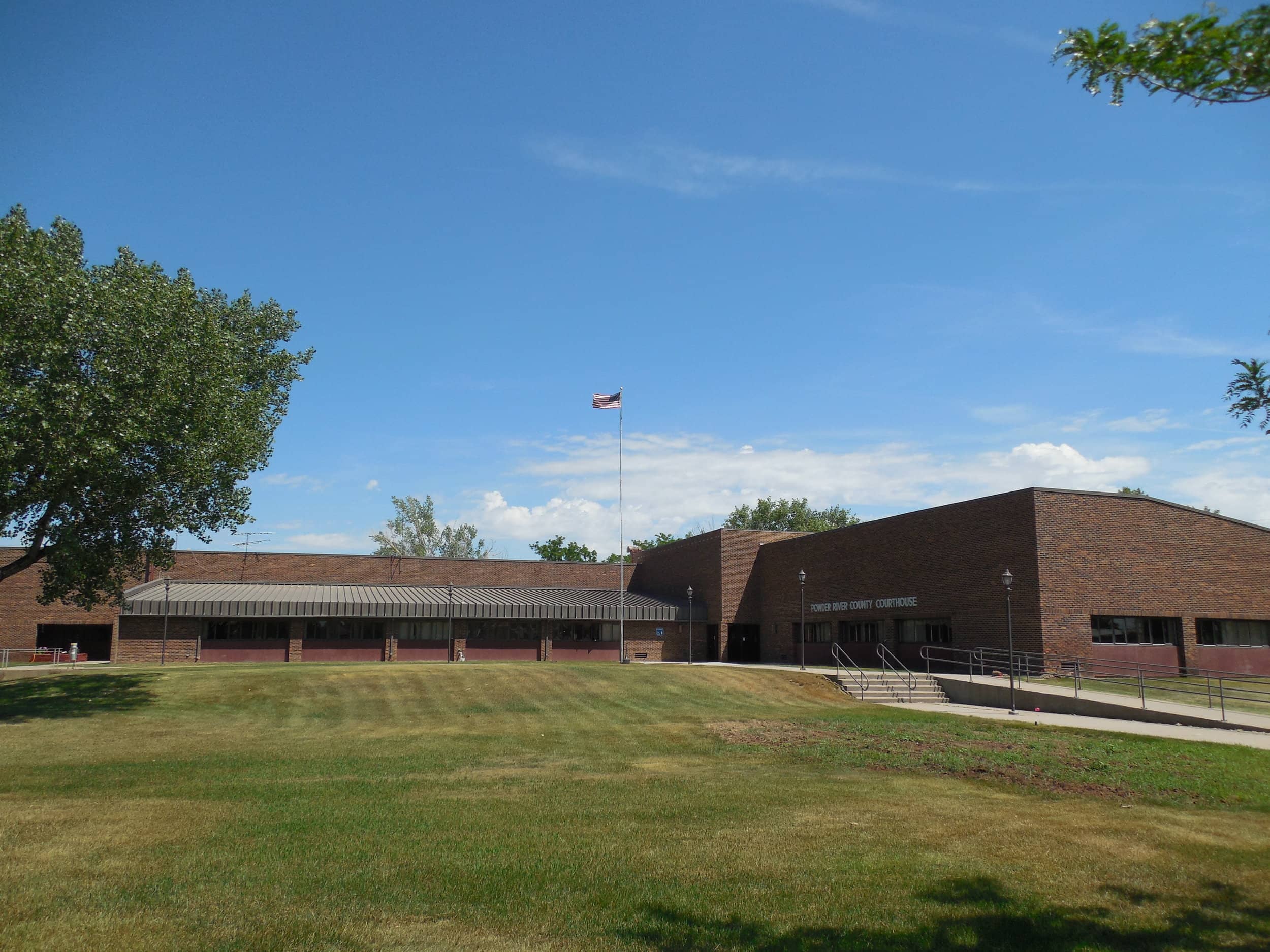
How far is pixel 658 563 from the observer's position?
63562 mm

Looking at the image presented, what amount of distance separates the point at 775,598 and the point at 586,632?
37.5 ft

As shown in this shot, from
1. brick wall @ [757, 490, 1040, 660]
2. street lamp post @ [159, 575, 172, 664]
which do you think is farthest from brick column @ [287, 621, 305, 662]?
brick wall @ [757, 490, 1040, 660]

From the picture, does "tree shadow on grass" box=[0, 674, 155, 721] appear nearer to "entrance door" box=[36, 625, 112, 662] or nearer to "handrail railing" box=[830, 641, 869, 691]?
"entrance door" box=[36, 625, 112, 662]

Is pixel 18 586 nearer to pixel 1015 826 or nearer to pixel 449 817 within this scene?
pixel 449 817

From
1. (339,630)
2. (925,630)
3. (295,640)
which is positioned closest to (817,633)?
(925,630)

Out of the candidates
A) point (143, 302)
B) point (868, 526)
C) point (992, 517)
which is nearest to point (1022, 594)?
point (992, 517)

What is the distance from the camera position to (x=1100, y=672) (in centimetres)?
3497

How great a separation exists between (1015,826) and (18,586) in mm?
52335

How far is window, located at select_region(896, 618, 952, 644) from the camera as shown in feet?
129

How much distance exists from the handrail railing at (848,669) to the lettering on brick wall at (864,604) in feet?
6.23

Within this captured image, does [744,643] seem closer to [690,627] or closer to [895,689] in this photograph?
[690,627]

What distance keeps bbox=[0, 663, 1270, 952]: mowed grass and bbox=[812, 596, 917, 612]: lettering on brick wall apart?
1958 cm

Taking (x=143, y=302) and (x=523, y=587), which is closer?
(x=143, y=302)

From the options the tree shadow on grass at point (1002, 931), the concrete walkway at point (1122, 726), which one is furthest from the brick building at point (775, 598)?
the tree shadow on grass at point (1002, 931)
